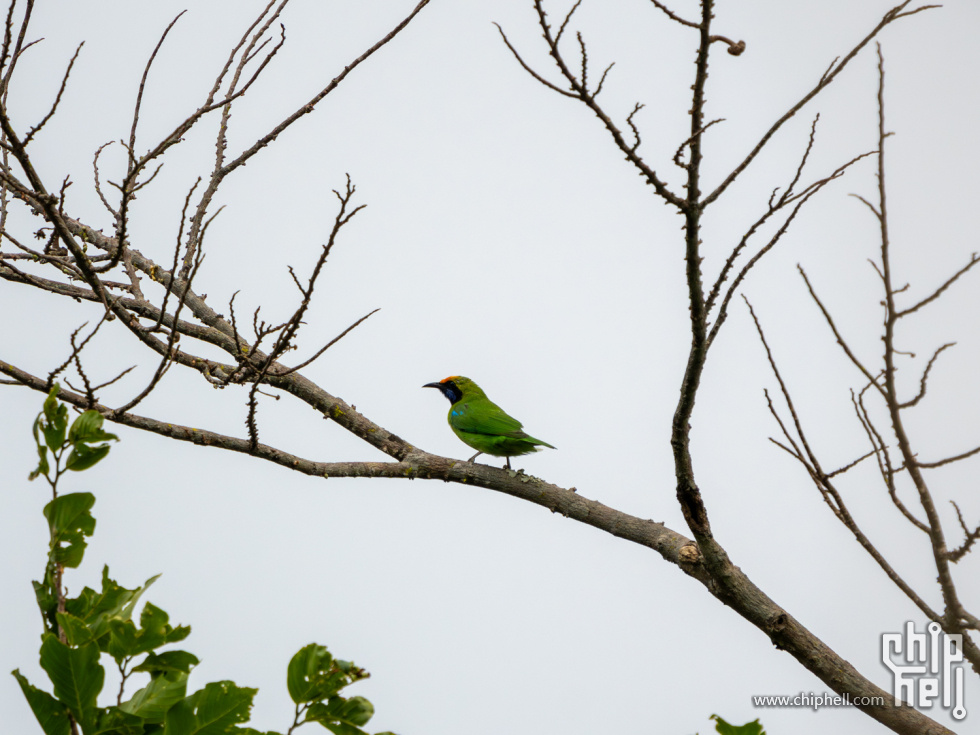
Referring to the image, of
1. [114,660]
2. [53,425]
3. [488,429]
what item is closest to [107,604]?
[114,660]

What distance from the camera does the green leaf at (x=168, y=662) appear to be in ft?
7.61

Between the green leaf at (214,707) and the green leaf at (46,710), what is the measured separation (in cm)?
24

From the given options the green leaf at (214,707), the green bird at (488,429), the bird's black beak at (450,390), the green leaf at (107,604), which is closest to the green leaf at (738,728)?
the green leaf at (214,707)

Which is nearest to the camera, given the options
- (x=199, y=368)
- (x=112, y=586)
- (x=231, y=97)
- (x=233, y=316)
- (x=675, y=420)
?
(x=112, y=586)

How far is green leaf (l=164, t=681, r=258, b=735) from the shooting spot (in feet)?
6.85

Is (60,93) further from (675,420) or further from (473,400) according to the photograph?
(473,400)

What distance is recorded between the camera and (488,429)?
21.2ft

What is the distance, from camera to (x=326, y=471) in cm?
447

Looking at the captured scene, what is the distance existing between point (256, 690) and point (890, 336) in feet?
6.30

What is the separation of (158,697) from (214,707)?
139 mm

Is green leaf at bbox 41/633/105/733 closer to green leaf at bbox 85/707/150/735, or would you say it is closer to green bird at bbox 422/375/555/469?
green leaf at bbox 85/707/150/735

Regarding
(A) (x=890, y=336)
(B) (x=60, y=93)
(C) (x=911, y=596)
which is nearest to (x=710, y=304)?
(A) (x=890, y=336)

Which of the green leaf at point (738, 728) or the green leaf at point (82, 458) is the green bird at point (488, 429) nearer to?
the green leaf at point (738, 728)

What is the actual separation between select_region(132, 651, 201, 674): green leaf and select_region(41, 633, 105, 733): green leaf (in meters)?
0.27
